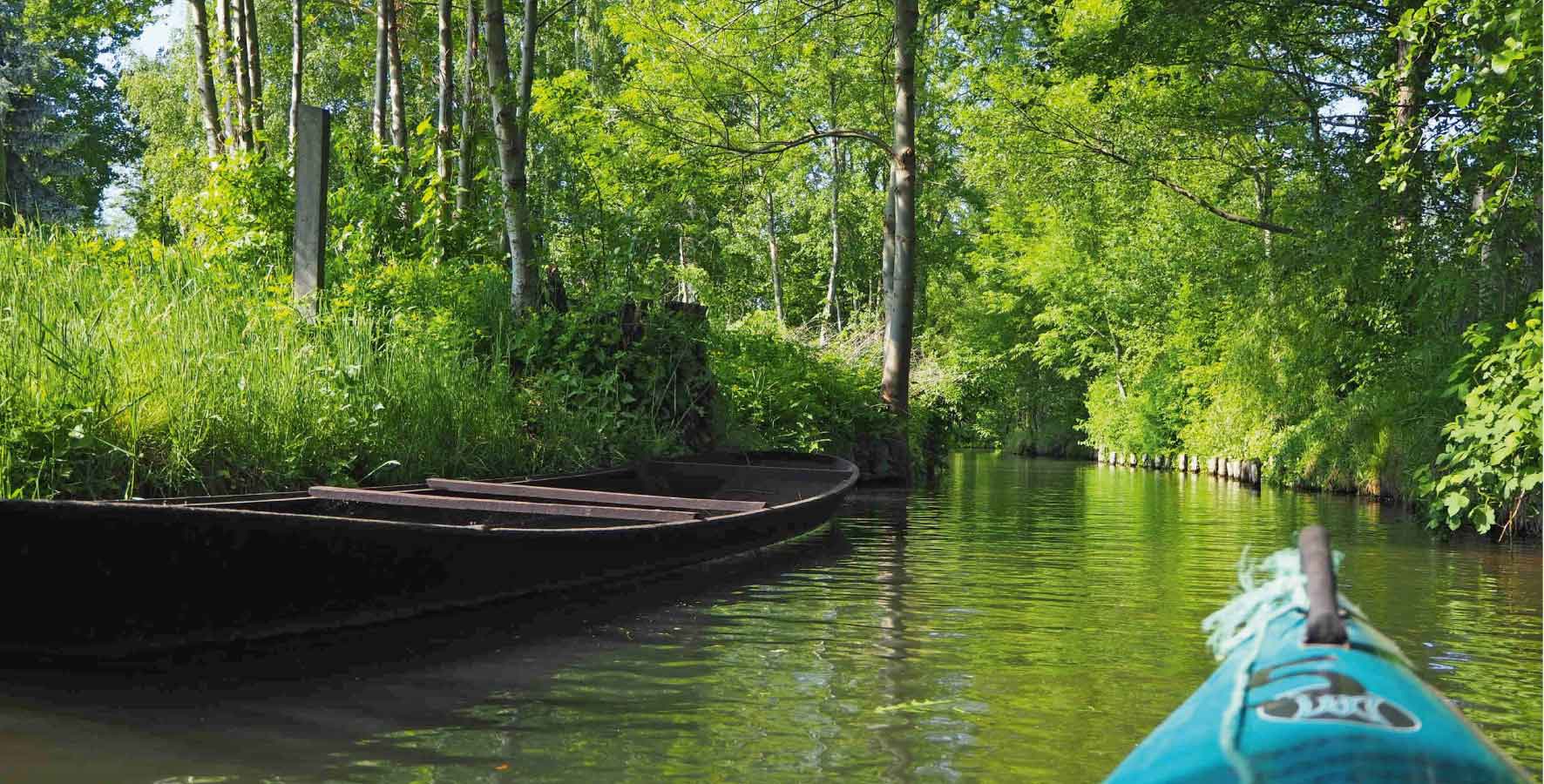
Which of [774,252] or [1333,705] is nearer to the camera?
[1333,705]

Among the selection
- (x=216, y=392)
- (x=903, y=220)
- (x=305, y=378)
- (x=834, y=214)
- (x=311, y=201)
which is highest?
→ (x=834, y=214)

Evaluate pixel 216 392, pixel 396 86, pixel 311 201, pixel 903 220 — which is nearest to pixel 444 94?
pixel 396 86

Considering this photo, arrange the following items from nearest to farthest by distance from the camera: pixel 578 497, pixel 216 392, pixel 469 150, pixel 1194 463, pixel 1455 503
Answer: pixel 216 392
pixel 578 497
pixel 1455 503
pixel 469 150
pixel 1194 463

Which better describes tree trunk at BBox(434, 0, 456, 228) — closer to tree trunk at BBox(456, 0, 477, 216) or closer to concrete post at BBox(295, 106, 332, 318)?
tree trunk at BBox(456, 0, 477, 216)

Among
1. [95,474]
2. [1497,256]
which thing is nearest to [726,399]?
[1497,256]

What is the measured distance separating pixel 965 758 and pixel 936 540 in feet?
22.3

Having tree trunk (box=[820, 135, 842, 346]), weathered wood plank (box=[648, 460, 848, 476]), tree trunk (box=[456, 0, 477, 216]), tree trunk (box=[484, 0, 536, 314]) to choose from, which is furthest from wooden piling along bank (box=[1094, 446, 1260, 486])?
tree trunk (box=[484, 0, 536, 314])

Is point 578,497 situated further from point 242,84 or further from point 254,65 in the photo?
point 254,65

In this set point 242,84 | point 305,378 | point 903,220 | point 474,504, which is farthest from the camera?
point 903,220

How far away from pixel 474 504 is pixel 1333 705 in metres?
5.78

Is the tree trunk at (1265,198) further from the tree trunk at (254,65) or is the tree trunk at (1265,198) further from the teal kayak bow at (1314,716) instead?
the teal kayak bow at (1314,716)

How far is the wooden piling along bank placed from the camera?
2358 cm

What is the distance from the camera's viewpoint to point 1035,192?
24922 millimetres

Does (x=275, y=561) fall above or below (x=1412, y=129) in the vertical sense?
below
